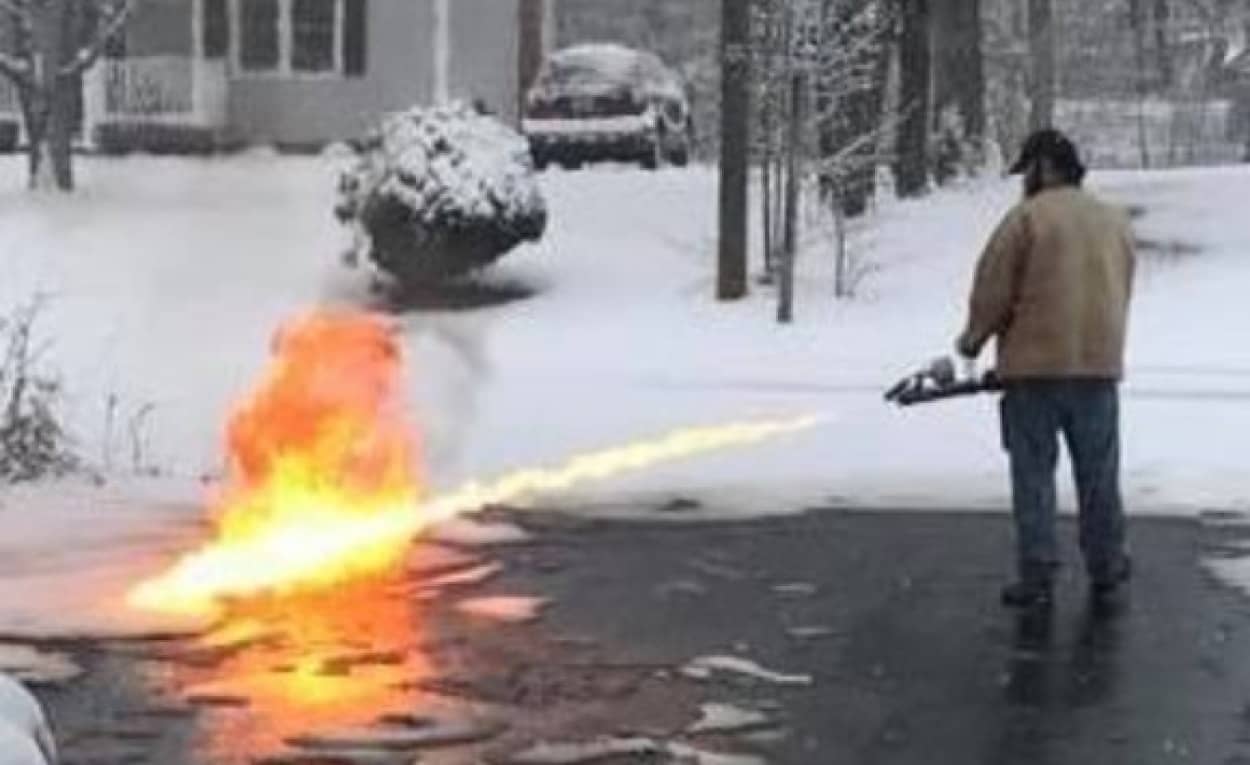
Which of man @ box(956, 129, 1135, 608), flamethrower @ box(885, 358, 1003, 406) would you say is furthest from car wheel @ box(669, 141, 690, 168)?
man @ box(956, 129, 1135, 608)

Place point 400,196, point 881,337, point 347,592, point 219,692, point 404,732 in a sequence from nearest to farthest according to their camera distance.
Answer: point 404,732
point 219,692
point 347,592
point 881,337
point 400,196

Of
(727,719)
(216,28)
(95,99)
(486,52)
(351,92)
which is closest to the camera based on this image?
(727,719)

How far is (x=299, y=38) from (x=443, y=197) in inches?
627

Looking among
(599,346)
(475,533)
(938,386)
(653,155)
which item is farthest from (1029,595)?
(653,155)

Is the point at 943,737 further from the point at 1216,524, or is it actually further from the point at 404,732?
the point at 1216,524

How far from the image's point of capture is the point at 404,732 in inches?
310

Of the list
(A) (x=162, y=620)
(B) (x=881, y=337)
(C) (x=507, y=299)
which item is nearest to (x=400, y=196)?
(C) (x=507, y=299)

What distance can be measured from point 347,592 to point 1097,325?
9.70 feet

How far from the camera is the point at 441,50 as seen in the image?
39938 millimetres

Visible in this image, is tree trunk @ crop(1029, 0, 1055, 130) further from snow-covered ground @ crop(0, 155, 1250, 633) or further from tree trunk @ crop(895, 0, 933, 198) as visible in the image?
tree trunk @ crop(895, 0, 933, 198)

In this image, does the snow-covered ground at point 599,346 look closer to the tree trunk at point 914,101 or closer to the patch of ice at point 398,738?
the tree trunk at point 914,101

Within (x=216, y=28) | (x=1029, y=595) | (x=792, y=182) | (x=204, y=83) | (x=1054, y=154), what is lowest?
(x=1029, y=595)

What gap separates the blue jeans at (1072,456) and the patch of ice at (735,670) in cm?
174

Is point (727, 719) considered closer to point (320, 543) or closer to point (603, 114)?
point (320, 543)
